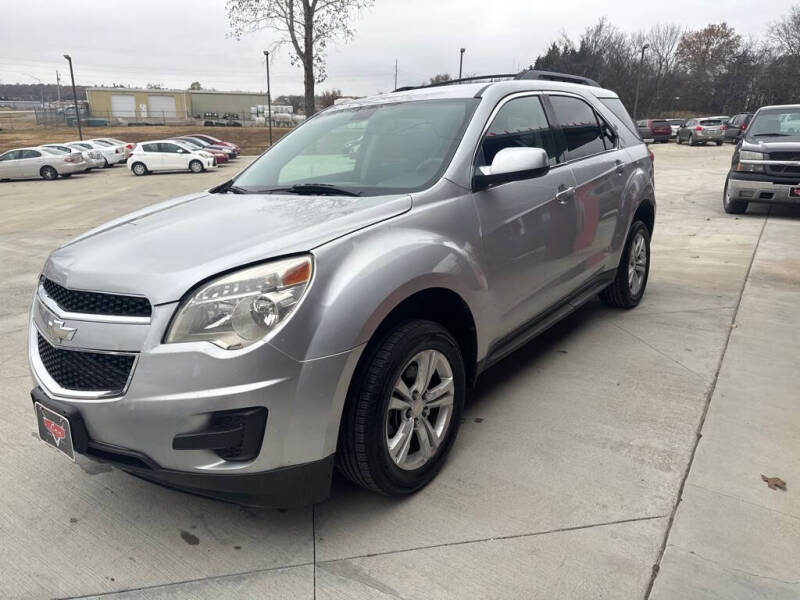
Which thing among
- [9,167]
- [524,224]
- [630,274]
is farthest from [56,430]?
[9,167]

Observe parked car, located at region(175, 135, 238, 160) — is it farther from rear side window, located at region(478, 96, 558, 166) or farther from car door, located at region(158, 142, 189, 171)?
rear side window, located at region(478, 96, 558, 166)

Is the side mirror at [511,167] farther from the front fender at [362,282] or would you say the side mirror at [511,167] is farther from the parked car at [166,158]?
the parked car at [166,158]

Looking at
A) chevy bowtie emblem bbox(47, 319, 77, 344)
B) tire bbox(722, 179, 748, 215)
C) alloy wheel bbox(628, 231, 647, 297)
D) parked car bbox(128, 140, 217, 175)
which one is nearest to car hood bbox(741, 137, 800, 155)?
tire bbox(722, 179, 748, 215)

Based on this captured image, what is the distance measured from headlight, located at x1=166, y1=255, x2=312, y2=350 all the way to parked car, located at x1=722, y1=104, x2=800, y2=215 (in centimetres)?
951

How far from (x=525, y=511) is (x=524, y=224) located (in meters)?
1.47

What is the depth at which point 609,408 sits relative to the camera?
3.43 metres

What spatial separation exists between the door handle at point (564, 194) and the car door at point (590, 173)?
81mm

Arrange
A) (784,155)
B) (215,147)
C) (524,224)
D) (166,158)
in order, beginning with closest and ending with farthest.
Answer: (524,224) < (784,155) < (166,158) < (215,147)

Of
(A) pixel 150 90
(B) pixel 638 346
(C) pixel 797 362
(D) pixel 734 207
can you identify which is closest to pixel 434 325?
(B) pixel 638 346

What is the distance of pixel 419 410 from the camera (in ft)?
8.55

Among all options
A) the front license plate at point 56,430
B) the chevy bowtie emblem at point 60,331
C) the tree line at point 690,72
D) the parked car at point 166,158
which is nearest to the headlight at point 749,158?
the chevy bowtie emblem at point 60,331

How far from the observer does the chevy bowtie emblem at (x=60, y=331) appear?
86.0 inches

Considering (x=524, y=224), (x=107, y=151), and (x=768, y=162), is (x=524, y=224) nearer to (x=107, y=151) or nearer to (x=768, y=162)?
(x=768, y=162)

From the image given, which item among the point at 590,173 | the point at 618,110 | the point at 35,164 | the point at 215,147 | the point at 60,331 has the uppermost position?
the point at 618,110
